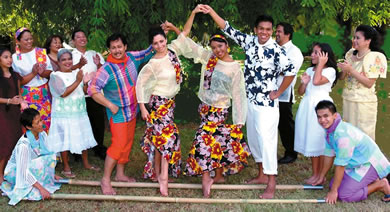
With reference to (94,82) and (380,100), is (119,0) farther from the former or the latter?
(380,100)

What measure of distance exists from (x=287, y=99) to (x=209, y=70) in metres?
1.46

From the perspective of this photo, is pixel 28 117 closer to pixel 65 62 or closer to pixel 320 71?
pixel 65 62

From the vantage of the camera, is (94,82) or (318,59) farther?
(318,59)

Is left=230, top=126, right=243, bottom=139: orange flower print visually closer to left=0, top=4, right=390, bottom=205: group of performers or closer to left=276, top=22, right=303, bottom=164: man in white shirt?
left=0, top=4, right=390, bottom=205: group of performers

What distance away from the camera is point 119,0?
452 centimetres

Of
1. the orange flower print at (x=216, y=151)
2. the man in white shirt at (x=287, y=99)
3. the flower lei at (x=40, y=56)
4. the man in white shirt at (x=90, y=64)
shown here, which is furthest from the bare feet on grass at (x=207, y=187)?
the flower lei at (x=40, y=56)

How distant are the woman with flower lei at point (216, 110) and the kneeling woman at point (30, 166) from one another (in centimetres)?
159

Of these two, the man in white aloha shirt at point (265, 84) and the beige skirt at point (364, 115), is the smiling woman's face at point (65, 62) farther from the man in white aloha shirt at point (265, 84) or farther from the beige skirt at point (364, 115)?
the beige skirt at point (364, 115)

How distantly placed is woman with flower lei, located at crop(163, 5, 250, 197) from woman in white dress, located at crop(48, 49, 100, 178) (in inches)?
54.3

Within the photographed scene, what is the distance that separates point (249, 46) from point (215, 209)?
1.78 metres

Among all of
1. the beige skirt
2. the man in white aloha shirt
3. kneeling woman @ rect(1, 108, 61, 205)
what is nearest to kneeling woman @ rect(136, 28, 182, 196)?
the man in white aloha shirt

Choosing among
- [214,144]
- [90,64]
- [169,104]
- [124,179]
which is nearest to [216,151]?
[214,144]

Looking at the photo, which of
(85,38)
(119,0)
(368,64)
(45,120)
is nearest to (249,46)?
(368,64)

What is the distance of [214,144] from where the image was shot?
425 cm
